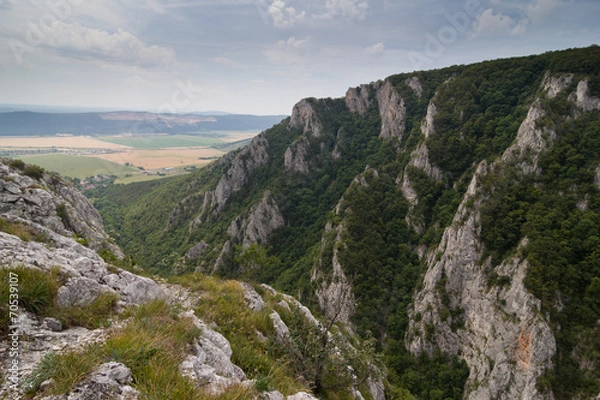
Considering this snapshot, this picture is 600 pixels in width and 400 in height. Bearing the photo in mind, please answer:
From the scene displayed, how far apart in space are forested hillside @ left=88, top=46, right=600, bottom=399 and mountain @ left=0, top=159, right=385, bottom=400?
309cm

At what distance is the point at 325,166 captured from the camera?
11838 cm

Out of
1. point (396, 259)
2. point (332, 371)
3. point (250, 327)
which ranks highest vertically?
point (250, 327)

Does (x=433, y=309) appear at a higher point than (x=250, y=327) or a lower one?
lower

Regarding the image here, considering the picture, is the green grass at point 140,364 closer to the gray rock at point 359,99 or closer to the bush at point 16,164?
the bush at point 16,164

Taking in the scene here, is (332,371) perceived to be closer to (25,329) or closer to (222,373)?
(222,373)

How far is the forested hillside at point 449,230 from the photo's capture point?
4219 centimetres

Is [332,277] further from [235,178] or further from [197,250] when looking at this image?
[235,178]

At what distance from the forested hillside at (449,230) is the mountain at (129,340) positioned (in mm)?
3089

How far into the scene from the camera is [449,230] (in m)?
59.2

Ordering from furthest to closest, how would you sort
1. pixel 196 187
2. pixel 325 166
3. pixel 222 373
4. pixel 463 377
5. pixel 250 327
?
pixel 196 187, pixel 325 166, pixel 463 377, pixel 250 327, pixel 222 373

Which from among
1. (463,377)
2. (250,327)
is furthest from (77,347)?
(463,377)

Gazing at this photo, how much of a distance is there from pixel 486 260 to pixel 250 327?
56.3 metres
